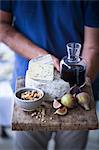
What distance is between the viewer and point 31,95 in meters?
0.66

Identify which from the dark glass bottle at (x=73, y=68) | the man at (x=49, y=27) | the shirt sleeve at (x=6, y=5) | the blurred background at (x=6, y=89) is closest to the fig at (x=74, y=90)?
the dark glass bottle at (x=73, y=68)

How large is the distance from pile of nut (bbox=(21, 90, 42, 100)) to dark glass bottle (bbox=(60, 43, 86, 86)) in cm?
7

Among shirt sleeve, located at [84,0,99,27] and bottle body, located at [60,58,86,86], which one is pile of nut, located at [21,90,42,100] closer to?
bottle body, located at [60,58,86,86]

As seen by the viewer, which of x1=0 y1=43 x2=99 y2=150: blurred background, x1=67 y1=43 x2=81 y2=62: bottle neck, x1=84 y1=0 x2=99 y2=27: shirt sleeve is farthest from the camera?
x1=0 y1=43 x2=99 y2=150: blurred background

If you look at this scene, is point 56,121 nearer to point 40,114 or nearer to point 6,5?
point 40,114

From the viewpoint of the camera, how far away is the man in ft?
2.84

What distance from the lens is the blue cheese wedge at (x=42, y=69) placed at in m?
0.69

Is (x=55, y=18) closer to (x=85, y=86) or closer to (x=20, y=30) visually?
(x=20, y=30)

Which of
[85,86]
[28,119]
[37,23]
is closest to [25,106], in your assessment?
[28,119]

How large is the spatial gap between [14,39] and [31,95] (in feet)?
0.94

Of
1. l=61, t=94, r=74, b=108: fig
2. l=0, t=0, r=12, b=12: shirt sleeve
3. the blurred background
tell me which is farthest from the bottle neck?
the blurred background

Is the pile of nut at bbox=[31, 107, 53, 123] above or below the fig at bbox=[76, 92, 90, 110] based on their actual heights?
below

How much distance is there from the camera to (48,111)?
0.66m

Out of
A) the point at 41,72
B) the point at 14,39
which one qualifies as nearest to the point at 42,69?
the point at 41,72
